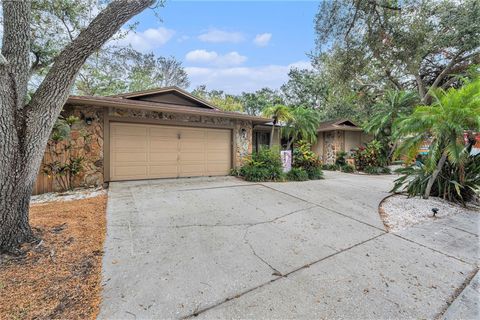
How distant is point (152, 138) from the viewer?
23.9ft

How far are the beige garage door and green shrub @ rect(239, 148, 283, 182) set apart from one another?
83 cm

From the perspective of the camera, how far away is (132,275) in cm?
235

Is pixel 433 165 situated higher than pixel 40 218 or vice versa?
pixel 433 165

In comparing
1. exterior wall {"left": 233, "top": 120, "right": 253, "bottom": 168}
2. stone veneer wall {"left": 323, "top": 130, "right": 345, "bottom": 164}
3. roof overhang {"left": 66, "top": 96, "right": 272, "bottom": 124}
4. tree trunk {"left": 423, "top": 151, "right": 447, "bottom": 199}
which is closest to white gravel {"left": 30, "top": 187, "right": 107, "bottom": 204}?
roof overhang {"left": 66, "top": 96, "right": 272, "bottom": 124}

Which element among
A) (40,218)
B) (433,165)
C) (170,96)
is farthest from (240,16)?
(40,218)

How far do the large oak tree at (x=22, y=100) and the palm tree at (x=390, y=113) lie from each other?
42.3 ft

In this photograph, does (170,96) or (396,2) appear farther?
(170,96)

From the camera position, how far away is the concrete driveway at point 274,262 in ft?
6.50

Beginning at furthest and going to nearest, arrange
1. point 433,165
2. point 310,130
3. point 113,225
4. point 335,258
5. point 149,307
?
1. point 310,130
2. point 433,165
3. point 113,225
4. point 335,258
5. point 149,307

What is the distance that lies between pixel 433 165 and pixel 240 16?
22.5 feet

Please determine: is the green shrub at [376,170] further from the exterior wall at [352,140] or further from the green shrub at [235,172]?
the green shrub at [235,172]

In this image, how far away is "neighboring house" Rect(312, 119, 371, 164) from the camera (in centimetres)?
1349

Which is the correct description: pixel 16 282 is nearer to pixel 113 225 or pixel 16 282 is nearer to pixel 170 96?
pixel 113 225

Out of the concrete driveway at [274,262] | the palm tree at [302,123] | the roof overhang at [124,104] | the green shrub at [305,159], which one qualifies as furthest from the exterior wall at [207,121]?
the palm tree at [302,123]
